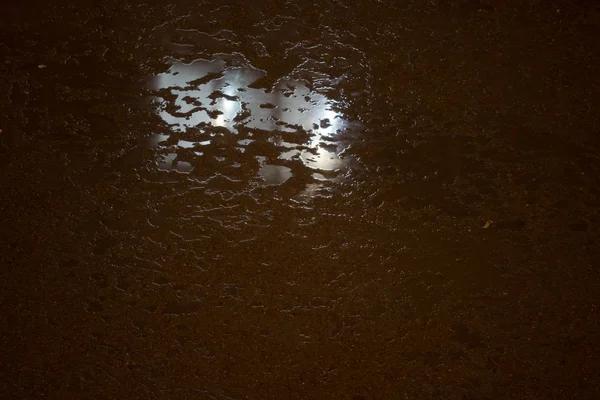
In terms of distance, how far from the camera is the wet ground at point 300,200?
112 centimetres

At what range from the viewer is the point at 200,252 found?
118 cm

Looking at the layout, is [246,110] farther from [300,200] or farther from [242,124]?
[300,200]

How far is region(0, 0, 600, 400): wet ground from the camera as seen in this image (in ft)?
3.66

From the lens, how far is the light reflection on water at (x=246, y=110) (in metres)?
1.26

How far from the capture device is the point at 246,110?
4.24 ft

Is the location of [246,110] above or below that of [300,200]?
above

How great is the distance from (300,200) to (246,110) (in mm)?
284

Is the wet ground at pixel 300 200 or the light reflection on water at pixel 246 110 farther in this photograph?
the light reflection on water at pixel 246 110

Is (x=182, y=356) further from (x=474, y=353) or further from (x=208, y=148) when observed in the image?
(x=474, y=353)

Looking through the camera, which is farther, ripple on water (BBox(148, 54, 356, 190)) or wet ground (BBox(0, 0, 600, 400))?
ripple on water (BBox(148, 54, 356, 190))

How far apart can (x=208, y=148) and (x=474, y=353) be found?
807 millimetres

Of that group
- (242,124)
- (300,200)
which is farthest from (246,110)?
(300,200)

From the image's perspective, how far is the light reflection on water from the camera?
126 cm

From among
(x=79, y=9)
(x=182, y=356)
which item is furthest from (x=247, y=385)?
(x=79, y=9)
